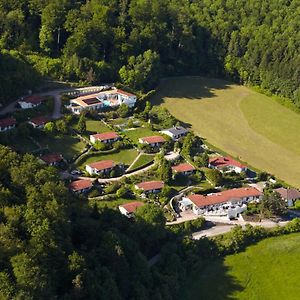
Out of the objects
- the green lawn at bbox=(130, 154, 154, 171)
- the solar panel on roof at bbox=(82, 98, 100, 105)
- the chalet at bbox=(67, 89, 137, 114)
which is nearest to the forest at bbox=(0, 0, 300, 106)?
the chalet at bbox=(67, 89, 137, 114)

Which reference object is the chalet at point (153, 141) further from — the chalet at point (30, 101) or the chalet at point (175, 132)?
the chalet at point (30, 101)

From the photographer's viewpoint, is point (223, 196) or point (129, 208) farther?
point (223, 196)

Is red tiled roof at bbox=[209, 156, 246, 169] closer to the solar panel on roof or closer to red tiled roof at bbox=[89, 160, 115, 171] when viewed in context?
red tiled roof at bbox=[89, 160, 115, 171]

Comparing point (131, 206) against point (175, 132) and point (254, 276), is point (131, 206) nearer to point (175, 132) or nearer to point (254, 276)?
point (254, 276)

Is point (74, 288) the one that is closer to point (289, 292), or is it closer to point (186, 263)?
point (186, 263)

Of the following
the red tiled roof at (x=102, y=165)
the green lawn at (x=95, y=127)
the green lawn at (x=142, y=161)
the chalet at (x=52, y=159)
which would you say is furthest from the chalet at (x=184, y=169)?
the chalet at (x=52, y=159)

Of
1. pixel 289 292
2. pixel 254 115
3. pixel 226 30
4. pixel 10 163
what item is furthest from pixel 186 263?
pixel 226 30

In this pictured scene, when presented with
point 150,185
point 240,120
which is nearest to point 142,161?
point 150,185
